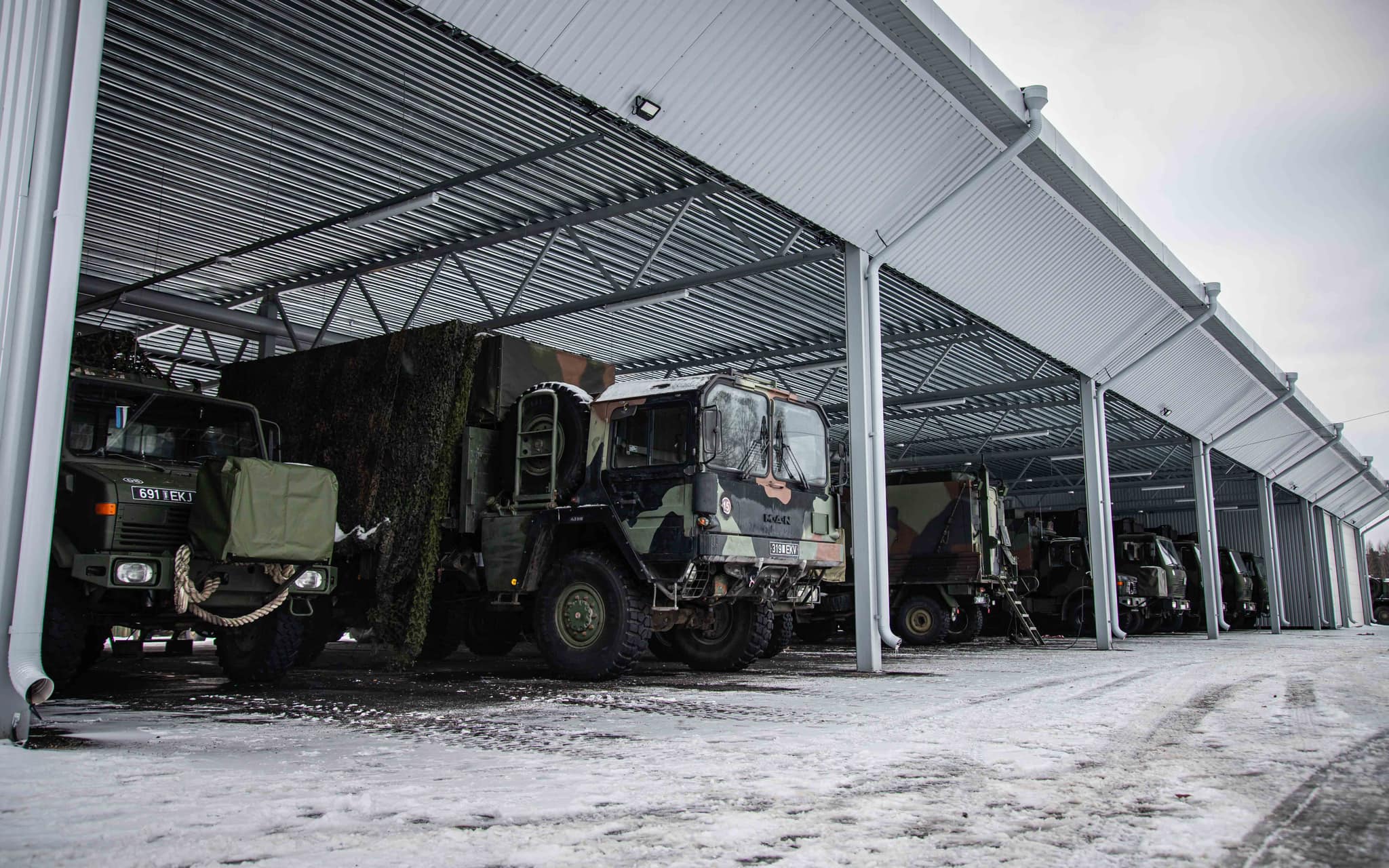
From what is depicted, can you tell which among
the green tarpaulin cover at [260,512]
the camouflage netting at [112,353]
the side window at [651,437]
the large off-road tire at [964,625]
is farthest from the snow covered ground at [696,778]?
the large off-road tire at [964,625]

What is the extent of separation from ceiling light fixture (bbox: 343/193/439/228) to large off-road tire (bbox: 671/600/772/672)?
4889mm

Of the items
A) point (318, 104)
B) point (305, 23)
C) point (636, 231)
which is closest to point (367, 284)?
point (636, 231)

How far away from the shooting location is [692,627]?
896 centimetres

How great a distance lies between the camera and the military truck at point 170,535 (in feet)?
20.2

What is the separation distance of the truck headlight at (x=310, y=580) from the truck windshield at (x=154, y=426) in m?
1.32

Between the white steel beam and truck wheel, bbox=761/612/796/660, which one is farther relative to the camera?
the white steel beam

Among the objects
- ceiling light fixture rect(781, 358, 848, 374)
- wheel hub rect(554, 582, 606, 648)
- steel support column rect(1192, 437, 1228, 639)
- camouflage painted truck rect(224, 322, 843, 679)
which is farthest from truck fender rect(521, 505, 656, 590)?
steel support column rect(1192, 437, 1228, 639)

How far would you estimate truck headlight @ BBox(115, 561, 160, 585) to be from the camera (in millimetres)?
5918

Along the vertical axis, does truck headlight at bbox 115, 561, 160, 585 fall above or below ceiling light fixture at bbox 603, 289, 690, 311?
below

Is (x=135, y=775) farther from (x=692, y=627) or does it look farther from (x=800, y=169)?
(x=800, y=169)

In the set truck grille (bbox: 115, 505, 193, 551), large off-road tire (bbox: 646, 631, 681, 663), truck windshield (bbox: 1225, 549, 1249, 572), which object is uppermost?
truck windshield (bbox: 1225, 549, 1249, 572)

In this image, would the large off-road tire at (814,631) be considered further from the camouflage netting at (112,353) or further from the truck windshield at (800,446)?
the camouflage netting at (112,353)

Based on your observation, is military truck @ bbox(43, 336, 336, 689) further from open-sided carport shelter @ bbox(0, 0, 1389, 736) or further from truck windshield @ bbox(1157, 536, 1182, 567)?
truck windshield @ bbox(1157, 536, 1182, 567)

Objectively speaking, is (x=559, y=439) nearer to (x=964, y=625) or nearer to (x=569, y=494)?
(x=569, y=494)
